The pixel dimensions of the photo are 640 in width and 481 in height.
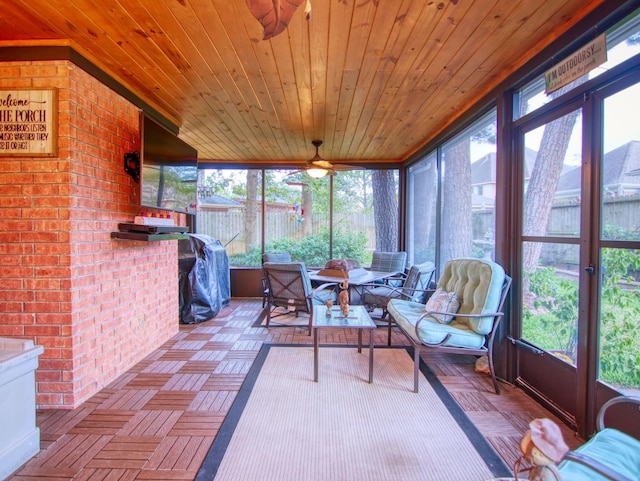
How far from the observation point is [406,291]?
3963mm

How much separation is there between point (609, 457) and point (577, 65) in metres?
2.11

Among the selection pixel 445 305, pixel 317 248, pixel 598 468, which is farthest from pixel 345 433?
pixel 317 248

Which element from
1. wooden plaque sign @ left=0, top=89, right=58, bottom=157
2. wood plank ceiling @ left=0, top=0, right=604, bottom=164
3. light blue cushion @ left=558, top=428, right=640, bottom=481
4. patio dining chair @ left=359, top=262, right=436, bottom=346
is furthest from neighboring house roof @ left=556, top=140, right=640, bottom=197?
wooden plaque sign @ left=0, top=89, right=58, bottom=157

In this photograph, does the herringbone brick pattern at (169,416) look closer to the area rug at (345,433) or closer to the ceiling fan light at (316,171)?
the area rug at (345,433)

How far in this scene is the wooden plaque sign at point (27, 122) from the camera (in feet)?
7.29

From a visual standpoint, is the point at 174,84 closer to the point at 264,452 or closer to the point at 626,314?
the point at 264,452

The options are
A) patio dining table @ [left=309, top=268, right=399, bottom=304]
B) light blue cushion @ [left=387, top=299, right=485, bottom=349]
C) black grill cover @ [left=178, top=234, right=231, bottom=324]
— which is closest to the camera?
light blue cushion @ [left=387, top=299, right=485, bottom=349]

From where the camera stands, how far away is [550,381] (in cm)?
232

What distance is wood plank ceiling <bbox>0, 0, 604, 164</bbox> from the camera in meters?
1.86

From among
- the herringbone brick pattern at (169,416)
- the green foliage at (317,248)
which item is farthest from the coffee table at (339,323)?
the green foliage at (317,248)

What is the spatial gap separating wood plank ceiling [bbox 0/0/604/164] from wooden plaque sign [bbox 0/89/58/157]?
1.23 ft

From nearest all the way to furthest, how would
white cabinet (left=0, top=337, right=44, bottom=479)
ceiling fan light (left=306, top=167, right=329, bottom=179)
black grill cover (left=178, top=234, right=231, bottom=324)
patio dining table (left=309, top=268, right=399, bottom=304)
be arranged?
white cabinet (left=0, top=337, right=44, bottom=479)
ceiling fan light (left=306, top=167, right=329, bottom=179)
patio dining table (left=309, top=268, right=399, bottom=304)
black grill cover (left=178, top=234, right=231, bottom=324)

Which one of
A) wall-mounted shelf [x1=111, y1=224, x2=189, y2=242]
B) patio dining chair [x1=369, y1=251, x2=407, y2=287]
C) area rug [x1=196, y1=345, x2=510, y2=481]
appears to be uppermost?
wall-mounted shelf [x1=111, y1=224, x2=189, y2=242]

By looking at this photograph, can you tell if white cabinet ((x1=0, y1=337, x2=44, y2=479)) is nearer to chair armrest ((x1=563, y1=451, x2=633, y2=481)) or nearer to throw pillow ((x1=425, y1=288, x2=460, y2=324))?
chair armrest ((x1=563, y1=451, x2=633, y2=481))
